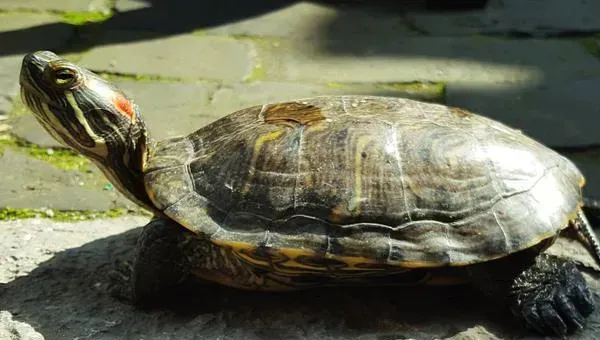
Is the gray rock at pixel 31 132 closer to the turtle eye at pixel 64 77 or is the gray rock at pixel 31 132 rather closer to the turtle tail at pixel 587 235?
the turtle eye at pixel 64 77

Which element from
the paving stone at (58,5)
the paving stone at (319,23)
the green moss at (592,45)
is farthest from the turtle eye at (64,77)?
the green moss at (592,45)

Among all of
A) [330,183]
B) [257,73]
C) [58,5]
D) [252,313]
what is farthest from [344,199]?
[58,5]

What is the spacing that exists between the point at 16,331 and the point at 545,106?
2391mm

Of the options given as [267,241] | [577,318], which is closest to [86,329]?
[267,241]

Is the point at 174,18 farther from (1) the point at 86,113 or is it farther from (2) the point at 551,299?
(2) the point at 551,299

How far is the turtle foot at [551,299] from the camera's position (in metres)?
1.96

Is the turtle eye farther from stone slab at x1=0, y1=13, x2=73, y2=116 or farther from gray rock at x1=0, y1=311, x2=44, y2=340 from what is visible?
stone slab at x1=0, y1=13, x2=73, y2=116

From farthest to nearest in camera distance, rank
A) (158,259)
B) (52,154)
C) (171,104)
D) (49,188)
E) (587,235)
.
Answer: (171,104) < (52,154) < (49,188) < (587,235) < (158,259)

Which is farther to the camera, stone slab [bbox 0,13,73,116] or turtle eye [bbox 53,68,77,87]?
stone slab [bbox 0,13,73,116]

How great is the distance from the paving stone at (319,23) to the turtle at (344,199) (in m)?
2.16

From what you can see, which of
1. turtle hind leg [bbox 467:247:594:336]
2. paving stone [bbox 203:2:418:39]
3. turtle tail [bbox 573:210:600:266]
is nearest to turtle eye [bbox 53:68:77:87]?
turtle hind leg [bbox 467:247:594:336]

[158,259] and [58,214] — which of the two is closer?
[158,259]

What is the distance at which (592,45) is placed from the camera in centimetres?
414

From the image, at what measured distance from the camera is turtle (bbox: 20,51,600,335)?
6.32ft
